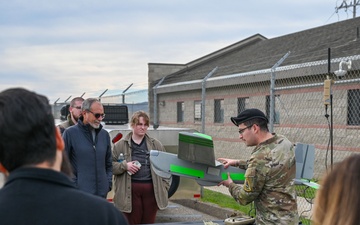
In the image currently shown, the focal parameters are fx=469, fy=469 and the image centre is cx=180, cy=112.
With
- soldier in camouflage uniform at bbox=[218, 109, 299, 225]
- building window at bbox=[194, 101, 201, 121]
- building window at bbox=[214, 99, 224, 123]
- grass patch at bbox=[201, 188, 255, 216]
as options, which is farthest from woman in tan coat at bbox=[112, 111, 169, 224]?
building window at bbox=[194, 101, 201, 121]

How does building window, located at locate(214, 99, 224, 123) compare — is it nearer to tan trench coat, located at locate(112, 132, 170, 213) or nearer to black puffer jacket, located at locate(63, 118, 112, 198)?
tan trench coat, located at locate(112, 132, 170, 213)

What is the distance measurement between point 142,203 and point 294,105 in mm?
9020

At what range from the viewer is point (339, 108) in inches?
466

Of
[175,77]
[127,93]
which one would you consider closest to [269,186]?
[127,93]

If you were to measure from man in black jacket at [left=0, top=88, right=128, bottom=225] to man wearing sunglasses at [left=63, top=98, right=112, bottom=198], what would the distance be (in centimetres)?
336

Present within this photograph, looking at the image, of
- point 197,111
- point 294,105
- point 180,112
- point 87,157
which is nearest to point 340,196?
point 87,157

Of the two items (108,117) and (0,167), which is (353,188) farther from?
(108,117)

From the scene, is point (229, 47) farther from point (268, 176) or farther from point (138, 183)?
point (268, 176)

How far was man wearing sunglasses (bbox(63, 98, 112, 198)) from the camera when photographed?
15.9 feet

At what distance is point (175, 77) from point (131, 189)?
18218 mm

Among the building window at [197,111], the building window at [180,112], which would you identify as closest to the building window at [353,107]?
the building window at [197,111]

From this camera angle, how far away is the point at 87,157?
486 cm

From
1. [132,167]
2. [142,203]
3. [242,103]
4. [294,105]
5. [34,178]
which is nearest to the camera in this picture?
[34,178]

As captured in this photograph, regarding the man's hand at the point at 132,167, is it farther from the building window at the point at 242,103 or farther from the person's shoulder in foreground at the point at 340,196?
the building window at the point at 242,103
